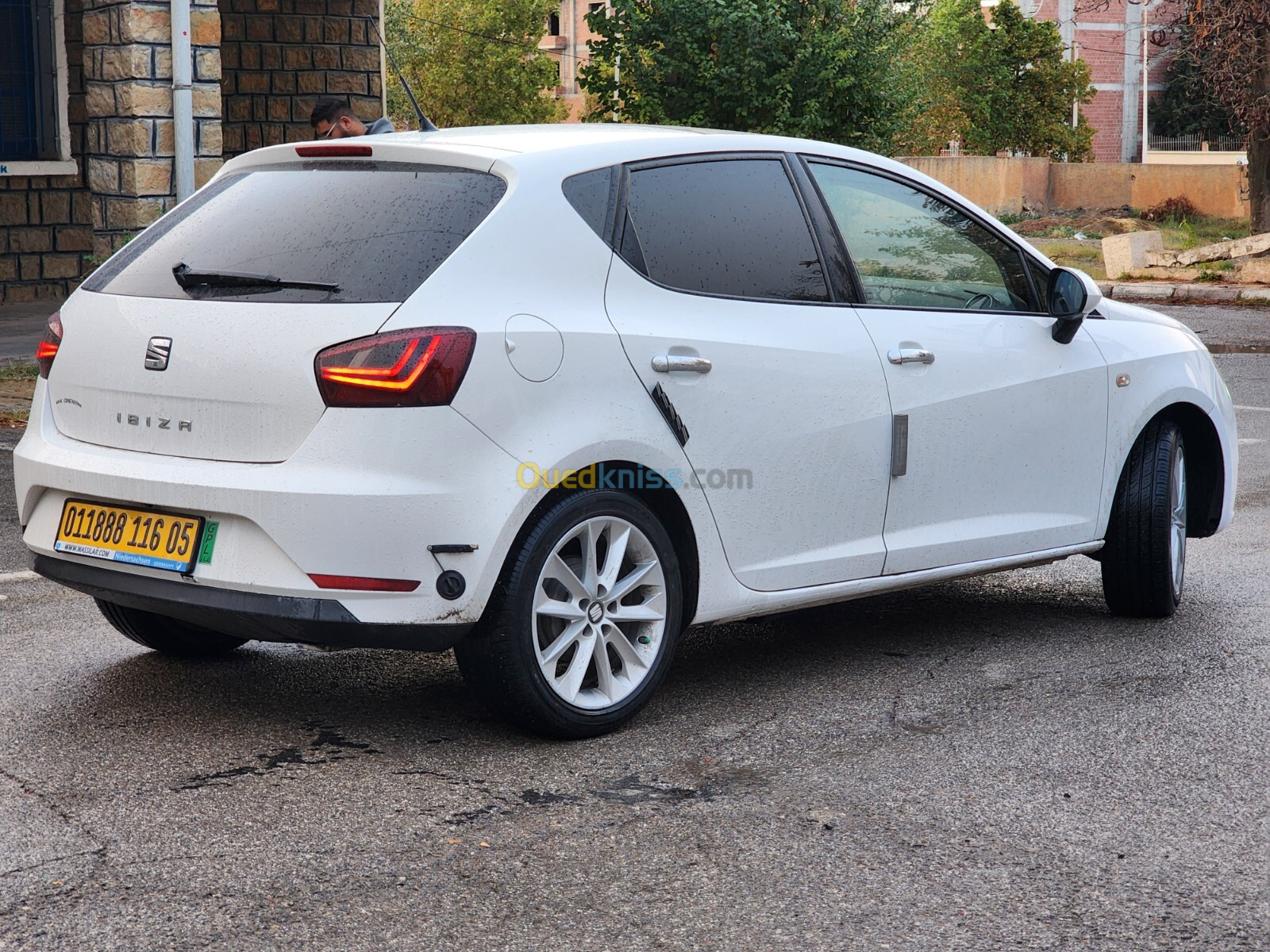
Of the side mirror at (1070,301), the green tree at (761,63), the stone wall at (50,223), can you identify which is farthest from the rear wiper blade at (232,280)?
the green tree at (761,63)

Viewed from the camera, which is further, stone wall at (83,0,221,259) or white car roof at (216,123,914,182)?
stone wall at (83,0,221,259)

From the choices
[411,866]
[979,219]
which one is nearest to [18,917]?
[411,866]

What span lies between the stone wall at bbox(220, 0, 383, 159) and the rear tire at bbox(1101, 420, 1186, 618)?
1273 centimetres

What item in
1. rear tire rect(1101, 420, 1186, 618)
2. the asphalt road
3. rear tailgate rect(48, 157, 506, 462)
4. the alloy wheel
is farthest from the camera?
rear tire rect(1101, 420, 1186, 618)

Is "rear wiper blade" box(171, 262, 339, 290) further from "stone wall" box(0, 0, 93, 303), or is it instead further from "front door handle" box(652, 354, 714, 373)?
"stone wall" box(0, 0, 93, 303)

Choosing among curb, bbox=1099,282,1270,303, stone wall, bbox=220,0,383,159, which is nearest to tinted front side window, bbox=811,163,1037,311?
stone wall, bbox=220,0,383,159

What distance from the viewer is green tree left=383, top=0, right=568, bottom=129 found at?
63.2 m

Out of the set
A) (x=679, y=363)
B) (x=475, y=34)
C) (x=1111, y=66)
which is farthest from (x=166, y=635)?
(x=1111, y=66)

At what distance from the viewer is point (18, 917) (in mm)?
3229

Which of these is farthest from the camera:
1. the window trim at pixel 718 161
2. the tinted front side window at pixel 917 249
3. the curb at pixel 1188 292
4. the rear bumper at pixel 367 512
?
the curb at pixel 1188 292

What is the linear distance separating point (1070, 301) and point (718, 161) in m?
1.42

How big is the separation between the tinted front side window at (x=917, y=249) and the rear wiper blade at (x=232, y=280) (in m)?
1.71

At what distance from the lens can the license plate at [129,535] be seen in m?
4.13

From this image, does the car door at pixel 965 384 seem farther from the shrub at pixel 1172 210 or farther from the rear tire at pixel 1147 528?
the shrub at pixel 1172 210
